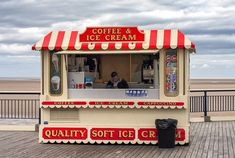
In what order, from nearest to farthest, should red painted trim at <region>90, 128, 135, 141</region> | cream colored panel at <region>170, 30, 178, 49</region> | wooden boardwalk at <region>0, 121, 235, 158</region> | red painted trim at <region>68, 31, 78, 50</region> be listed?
wooden boardwalk at <region>0, 121, 235, 158</region> < cream colored panel at <region>170, 30, 178, 49</region> < red painted trim at <region>68, 31, 78, 50</region> < red painted trim at <region>90, 128, 135, 141</region>

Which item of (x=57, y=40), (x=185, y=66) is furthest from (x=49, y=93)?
(x=185, y=66)

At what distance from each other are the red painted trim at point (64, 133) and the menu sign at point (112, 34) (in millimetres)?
2443

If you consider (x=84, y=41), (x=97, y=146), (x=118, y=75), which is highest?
(x=84, y=41)

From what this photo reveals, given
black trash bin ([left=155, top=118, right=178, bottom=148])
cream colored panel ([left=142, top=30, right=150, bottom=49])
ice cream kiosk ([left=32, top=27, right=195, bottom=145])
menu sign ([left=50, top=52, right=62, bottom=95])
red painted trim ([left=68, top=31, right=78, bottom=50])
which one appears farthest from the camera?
menu sign ([left=50, top=52, right=62, bottom=95])

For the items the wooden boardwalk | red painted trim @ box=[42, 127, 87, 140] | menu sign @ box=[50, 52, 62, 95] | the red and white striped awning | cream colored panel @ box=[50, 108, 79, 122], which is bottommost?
the wooden boardwalk

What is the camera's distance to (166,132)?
12258mm

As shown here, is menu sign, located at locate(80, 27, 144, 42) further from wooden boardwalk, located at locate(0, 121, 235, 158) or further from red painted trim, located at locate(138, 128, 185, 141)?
wooden boardwalk, located at locate(0, 121, 235, 158)

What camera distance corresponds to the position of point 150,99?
12805 millimetres

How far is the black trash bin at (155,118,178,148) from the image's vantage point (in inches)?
481

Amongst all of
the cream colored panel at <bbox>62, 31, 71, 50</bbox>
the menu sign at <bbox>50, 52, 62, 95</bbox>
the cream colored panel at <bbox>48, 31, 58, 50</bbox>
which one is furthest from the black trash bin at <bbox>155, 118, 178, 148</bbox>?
the cream colored panel at <bbox>48, 31, 58, 50</bbox>

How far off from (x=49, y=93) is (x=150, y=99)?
9.00 feet

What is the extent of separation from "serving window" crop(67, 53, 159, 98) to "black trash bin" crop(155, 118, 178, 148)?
2.91 ft

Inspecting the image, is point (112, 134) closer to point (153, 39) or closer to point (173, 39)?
point (153, 39)

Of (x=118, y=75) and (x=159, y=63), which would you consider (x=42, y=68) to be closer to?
(x=118, y=75)
